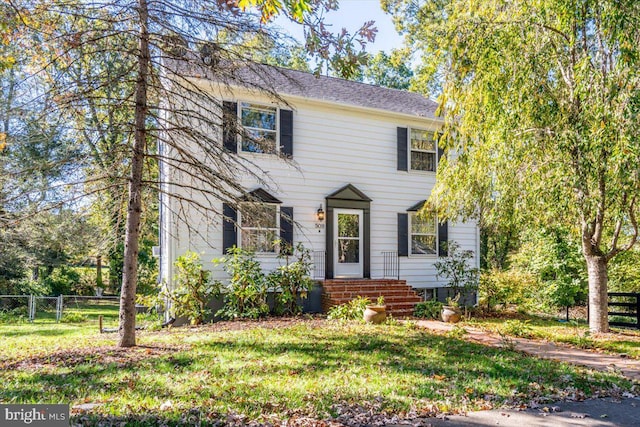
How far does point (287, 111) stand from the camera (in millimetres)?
11609

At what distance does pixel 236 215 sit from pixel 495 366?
7086 millimetres

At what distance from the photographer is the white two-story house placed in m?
11.1

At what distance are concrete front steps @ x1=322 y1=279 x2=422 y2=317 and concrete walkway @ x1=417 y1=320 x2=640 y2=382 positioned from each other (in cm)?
242

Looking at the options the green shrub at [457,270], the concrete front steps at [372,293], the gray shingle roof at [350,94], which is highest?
the gray shingle roof at [350,94]

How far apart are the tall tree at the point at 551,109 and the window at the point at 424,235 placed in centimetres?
389

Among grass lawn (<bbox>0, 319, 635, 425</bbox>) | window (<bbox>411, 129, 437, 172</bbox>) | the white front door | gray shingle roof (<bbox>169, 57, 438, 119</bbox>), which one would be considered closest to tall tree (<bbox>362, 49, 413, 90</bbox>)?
gray shingle roof (<bbox>169, 57, 438, 119</bbox>)

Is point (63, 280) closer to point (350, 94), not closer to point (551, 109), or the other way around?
point (350, 94)

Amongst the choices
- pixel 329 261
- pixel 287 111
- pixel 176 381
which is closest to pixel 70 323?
pixel 329 261

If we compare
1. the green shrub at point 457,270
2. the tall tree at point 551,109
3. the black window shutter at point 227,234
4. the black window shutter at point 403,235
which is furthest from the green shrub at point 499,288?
the black window shutter at point 227,234

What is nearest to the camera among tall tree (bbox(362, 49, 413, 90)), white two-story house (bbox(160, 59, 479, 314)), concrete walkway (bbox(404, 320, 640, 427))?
concrete walkway (bbox(404, 320, 640, 427))

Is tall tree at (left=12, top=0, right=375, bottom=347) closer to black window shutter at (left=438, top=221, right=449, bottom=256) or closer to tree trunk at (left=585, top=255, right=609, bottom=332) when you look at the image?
tree trunk at (left=585, top=255, right=609, bottom=332)

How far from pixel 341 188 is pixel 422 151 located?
3.16 meters

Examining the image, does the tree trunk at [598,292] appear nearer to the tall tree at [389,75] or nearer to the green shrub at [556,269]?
the green shrub at [556,269]

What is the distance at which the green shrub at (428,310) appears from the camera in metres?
10.9
